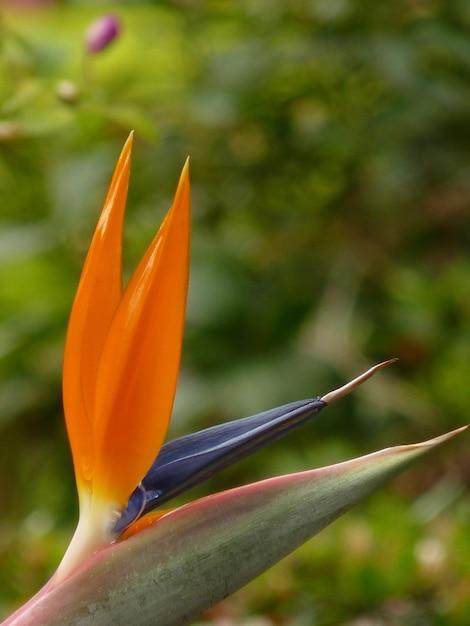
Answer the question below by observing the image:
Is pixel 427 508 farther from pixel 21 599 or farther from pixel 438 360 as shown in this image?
pixel 21 599

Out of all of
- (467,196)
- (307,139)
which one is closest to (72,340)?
(307,139)

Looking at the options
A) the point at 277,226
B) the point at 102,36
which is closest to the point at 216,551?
the point at 102,36

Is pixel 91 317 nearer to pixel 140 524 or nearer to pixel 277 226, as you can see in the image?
pixel 140 524

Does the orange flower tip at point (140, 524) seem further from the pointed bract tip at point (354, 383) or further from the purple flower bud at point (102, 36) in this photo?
the purple flower bud at point (102, 36)

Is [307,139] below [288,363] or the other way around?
the other way around

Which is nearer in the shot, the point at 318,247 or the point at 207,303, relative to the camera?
the point at 207,303

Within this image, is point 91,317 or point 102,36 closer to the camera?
point 91,317

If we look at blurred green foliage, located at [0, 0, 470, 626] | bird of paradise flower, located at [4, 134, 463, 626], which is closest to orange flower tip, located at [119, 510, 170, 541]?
bird of paradise flower, located at [4, 134, 463, 626]

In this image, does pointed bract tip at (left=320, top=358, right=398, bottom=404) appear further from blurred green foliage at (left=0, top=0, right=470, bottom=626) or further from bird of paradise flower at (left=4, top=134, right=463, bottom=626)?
blurred green foliage at (left=0, top=0, right=470, bottom=626)
